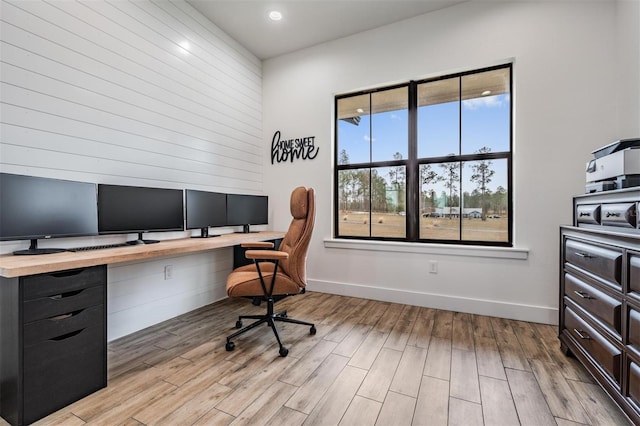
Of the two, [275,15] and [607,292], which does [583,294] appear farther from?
[275,15]

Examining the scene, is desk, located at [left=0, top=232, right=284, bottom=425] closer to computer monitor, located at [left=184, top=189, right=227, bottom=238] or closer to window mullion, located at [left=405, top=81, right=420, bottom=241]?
computer monitor, located at [left=184, top=189, right=227, bottom=238]

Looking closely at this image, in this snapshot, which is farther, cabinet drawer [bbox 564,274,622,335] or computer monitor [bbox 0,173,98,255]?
computer monitor [bbox 0,173,98,255]

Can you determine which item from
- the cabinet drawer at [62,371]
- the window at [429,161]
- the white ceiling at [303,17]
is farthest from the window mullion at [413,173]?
the cabinet drawer at [62,371]

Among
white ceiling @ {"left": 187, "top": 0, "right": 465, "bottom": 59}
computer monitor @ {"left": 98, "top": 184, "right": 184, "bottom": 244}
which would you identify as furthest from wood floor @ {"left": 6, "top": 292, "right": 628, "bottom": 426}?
white ceiling @ {"left": 187, "top": 0, "right": 465, "bottom": 59}

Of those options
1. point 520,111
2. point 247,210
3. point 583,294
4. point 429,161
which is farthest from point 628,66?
point 247,210

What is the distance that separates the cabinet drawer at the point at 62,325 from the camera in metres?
1.42

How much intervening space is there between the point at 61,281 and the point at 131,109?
159 centimetres

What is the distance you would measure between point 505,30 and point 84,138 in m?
3.91

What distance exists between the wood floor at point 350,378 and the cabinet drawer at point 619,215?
98cm

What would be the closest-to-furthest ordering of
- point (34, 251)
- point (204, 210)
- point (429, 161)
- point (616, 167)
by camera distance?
point (616, 167) < point (34, 251) < point (204, 210) < point (429, 161)

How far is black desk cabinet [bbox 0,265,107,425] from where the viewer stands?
4.58 feet

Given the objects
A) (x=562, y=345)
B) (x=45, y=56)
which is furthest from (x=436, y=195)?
(x=45, y=56)

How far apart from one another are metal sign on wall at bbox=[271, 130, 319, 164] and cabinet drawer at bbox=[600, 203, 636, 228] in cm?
284

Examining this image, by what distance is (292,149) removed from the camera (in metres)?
3.92
